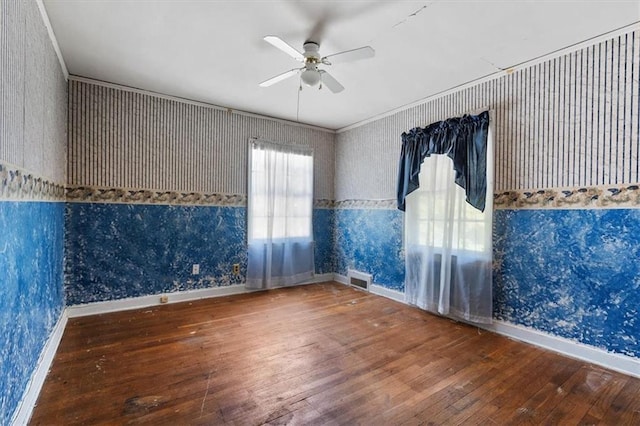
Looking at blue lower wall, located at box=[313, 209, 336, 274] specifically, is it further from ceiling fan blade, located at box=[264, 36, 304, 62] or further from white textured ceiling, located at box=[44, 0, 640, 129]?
ceiling fan blade, located at box=[264, 36, 304, 62]

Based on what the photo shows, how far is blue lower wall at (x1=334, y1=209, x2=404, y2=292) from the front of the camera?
4.05 m

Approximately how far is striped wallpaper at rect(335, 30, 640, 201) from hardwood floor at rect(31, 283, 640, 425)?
1.54m

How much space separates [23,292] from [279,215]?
301cm

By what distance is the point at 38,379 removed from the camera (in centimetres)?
192

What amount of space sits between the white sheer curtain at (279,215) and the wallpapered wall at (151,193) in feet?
0.53

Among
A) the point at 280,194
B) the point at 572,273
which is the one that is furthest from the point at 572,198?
the point at 280,194

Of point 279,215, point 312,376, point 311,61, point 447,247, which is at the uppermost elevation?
point 311,61

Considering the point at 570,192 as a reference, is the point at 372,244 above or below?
below

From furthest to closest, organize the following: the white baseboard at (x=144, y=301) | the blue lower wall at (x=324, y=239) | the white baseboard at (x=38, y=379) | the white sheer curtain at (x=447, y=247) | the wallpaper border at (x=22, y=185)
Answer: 1. the blue lower wall at (x=324, y=239)
2. the white baseboard at (x=144, y=301)
3. the white sheer curtain at (x=447, y=247)
4. the white baseboard at (x=38, y=379)
5. the wallpaper border at (x=22, y=185)

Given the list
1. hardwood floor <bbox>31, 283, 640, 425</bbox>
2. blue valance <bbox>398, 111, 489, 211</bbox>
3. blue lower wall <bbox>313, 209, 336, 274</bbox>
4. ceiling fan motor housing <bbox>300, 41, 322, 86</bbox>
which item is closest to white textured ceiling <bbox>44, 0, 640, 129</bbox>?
ceiling fan motor housing <bbox>300, 41, 322, 86</bbox>

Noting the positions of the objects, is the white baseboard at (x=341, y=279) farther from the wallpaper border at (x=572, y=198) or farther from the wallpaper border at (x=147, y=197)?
the wallpaper border at (x=572, y=198)

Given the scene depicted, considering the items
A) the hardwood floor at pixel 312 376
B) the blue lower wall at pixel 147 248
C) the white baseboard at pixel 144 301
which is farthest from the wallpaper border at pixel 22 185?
the white baseboard at pixel 144 301

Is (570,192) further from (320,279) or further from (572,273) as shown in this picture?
(320,279)

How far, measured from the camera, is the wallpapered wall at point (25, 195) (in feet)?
4.79
